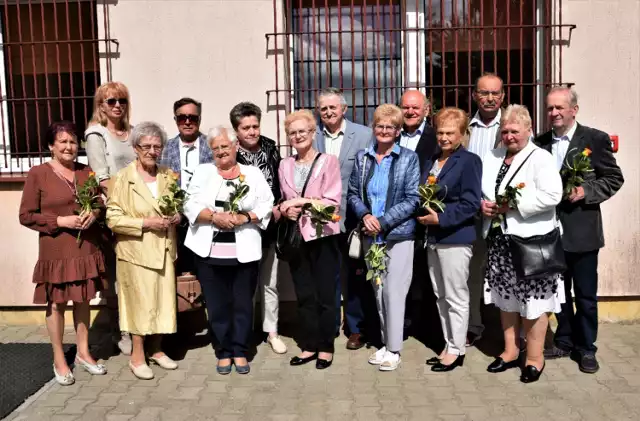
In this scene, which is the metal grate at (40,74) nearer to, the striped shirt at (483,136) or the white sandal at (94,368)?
the white sandal at (94,368)

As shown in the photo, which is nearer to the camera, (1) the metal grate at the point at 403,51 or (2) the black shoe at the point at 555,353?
(2) the black shoe at the point at 555,353

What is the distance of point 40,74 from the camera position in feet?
19.9

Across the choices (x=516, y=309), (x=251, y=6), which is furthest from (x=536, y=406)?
(x=251, y=6)

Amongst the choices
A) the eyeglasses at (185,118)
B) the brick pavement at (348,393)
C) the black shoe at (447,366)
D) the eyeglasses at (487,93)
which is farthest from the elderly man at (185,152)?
the eyeglasses at (487,93)

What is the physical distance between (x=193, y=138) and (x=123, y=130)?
21.2 inches

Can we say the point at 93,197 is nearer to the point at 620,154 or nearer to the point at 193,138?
the point at 193,138

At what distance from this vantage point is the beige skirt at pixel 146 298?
4531 millimetres

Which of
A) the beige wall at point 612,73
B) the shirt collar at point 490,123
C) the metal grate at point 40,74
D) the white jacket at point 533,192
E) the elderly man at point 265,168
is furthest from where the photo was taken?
the metal grate at point 40,74

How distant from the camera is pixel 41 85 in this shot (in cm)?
609

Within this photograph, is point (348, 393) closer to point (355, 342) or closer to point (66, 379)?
point (355, 342)

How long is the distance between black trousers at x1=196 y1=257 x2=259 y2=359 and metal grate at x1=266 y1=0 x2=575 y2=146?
172 cm

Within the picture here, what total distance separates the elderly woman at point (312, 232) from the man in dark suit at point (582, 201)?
5.05 feet

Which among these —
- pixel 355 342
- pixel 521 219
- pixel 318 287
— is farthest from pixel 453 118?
pixel 355 342

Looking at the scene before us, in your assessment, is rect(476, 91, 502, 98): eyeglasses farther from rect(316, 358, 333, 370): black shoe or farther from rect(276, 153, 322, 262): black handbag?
rect(316, 358, 333, 370): black shoe
